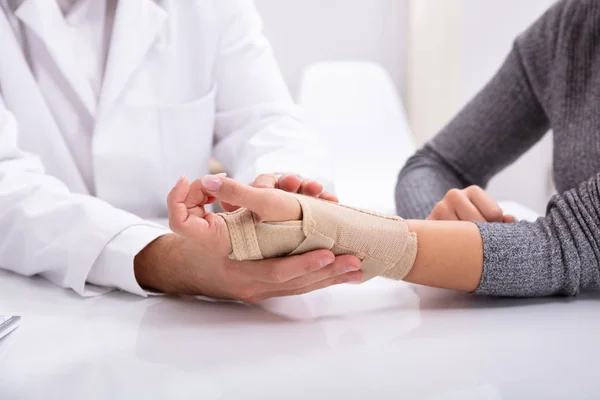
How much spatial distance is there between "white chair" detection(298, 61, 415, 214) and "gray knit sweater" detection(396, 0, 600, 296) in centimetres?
82

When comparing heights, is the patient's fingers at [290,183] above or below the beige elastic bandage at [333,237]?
above

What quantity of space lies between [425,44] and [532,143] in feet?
5.25

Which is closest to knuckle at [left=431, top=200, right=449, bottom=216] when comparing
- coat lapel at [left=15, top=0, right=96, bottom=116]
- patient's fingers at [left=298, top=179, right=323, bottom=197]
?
patient's fingers at [left=298, top=179, right=323, bottom=197]

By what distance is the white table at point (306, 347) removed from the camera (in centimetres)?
54

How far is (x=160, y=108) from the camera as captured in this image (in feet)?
3.77

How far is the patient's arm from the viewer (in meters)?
0.64

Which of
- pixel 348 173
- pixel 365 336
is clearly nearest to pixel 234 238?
pixel 365 336

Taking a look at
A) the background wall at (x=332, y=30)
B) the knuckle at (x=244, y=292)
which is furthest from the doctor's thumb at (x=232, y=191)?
the background wall at (x=332, y=30)

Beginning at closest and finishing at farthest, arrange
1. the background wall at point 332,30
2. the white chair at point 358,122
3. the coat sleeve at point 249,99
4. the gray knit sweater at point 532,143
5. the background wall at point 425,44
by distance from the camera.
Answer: the gray knit sweater at point 532,143
the coat sleeve at point 249,99
the white chair at point 358,122
the background wall at point 425,44
the background wall at point 332,30

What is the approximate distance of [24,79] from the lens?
3.53ft

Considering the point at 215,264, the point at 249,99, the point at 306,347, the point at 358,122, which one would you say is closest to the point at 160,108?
the point at 249,99

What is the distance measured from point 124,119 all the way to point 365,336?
0.67m

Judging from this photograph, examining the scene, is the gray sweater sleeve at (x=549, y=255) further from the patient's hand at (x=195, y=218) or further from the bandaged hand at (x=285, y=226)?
the patient's hand at (x=195, y=218)

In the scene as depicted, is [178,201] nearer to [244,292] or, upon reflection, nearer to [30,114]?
[244,292]
